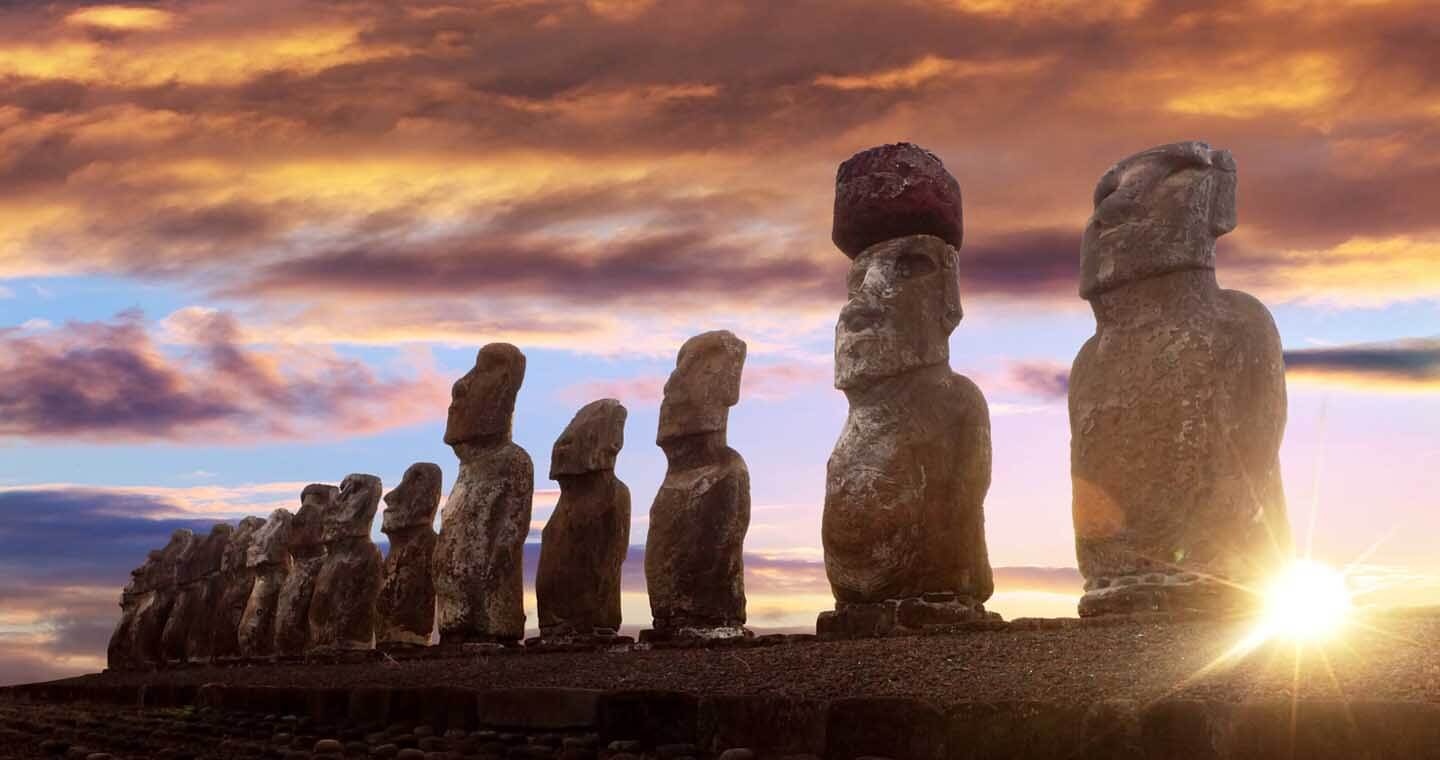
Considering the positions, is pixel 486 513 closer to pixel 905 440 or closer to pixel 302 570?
pixel 302 570

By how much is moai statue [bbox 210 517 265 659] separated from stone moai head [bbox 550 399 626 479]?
Answer: 31.1 ft

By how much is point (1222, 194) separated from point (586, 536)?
7.17 metres

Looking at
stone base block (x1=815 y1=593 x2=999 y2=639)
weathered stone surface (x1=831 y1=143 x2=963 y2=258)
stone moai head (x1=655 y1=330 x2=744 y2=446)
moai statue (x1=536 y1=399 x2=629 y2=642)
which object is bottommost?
stone base block (x1=815 y1=593 x2=999 y2=639)

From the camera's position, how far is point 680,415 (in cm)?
1368

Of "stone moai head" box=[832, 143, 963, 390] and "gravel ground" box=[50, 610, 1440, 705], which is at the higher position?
"stone moai head" box=[832, 143, 963, 390]

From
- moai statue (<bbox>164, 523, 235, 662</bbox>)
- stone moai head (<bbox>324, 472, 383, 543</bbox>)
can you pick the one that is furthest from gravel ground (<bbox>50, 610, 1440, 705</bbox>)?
moai statue (<bbox>164, 523, 235, 662</bbox>)

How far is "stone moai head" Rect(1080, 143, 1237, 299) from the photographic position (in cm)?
985

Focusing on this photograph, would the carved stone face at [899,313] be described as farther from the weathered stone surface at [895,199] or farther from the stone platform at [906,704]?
the stone platform at [906,704]

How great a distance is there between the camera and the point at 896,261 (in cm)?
1134

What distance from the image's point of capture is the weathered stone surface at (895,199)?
1159cm

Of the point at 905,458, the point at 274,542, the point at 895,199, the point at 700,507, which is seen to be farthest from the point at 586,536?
the point at 274,542

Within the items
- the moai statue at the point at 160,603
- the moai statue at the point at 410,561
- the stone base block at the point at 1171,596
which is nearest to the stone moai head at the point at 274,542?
the moai statue at the point at 160,603

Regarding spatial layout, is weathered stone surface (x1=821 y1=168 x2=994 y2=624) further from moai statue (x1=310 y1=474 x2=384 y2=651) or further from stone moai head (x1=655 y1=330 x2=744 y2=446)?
moai statue (x1=310 y1=474 x2=384 y2=651)

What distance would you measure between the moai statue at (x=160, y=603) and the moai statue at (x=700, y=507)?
1482cm
